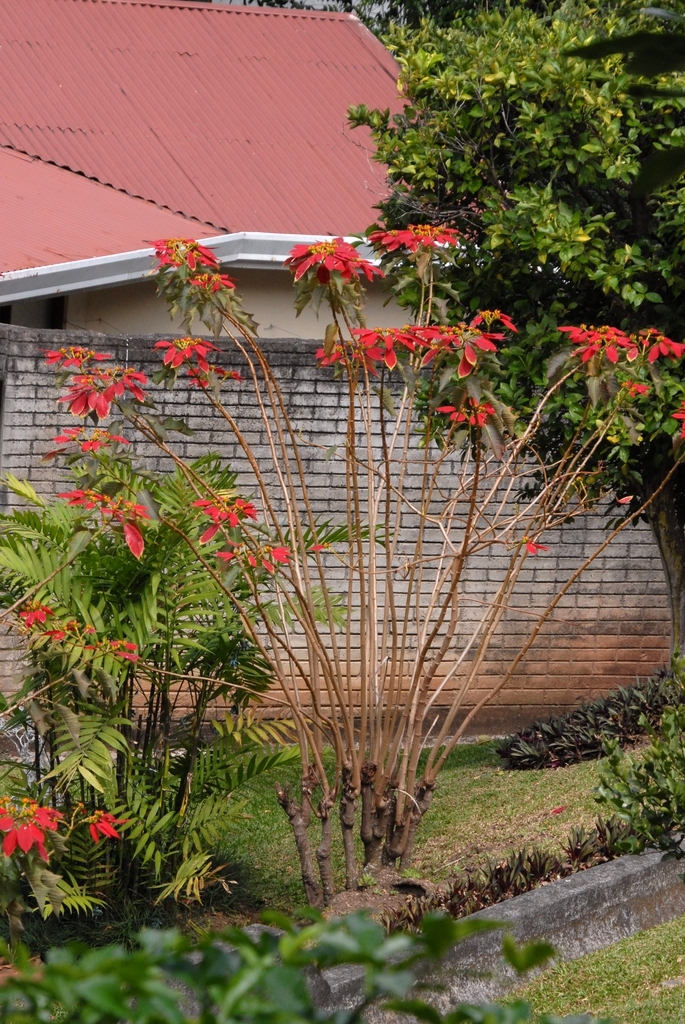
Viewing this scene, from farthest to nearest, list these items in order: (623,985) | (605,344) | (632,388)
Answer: (632,388)
(605,344)
(623,985)

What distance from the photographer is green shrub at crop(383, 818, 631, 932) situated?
3906 millimetres

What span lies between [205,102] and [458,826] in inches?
304

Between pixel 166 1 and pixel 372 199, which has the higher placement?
pixel 166 1

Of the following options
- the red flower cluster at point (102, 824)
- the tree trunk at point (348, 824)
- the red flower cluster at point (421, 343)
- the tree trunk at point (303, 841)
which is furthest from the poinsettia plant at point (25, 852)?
the red flower cluster at point (421, 343)

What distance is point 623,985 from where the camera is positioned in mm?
3617

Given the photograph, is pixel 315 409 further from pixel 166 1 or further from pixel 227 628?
pixel 166 1

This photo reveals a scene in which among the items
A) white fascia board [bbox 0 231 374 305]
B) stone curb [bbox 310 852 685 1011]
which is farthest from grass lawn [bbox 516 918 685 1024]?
white fascia board [bbox 0 231 374 305]

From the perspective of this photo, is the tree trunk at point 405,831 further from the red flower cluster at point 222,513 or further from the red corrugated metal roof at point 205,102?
the red corrugated metal roof at point 205,102

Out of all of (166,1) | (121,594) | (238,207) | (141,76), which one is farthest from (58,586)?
(166,1)

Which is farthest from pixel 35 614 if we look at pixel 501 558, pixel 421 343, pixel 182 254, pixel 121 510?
pixel 501 558

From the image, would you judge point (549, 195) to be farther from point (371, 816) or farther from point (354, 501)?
point (371, 816)

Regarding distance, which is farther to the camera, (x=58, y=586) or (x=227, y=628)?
(x=227, y=628)

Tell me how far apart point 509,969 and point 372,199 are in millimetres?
7317

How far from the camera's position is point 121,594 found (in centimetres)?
431
